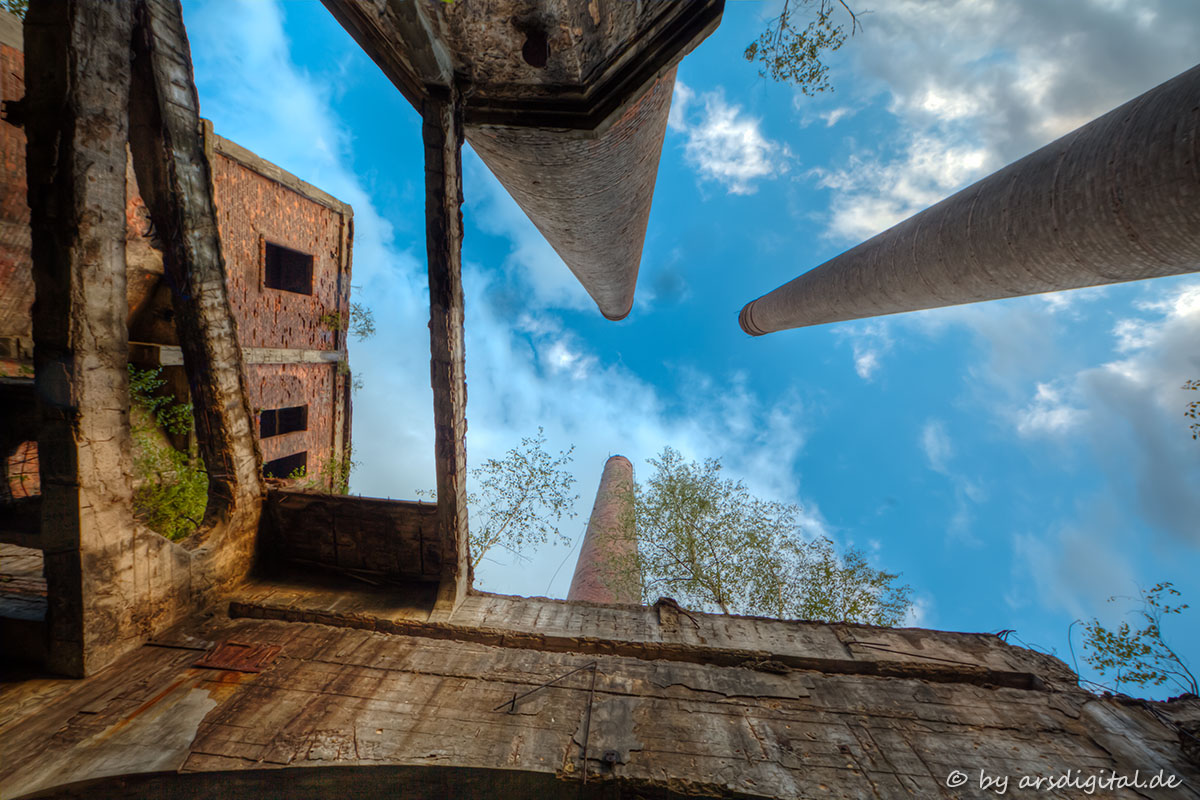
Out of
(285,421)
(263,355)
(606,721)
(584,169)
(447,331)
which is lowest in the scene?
(606,721)

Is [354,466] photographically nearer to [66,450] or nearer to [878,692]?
[66,450]

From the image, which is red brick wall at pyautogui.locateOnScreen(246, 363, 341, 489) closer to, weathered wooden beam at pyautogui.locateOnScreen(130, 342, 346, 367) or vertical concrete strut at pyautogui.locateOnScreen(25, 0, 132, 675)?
weathered wooden beam at pyautogui.locateOnScreen(130, 342, 346, 367)

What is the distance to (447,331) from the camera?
307 centimetres

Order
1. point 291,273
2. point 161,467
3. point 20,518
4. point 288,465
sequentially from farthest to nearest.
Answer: point 288,465 → point 291,273 → point 161,467 → point 20,518

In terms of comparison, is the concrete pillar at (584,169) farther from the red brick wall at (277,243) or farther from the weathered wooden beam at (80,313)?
the red brick wall at (277,243)

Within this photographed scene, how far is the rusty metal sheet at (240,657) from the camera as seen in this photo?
2895 mm

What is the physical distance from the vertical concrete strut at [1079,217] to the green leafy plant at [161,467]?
821 cm

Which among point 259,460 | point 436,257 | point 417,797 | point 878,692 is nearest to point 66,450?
point 259,460

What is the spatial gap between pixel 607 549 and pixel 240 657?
6478 millimetres

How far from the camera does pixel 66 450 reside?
2648mm

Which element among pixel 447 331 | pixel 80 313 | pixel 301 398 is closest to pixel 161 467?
pixel 301 398

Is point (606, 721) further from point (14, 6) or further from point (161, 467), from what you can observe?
point (14, 6)

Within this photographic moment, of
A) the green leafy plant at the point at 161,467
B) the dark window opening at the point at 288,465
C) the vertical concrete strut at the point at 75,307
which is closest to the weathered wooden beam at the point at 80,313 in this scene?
the vertical concrete strut at the point at 75,307

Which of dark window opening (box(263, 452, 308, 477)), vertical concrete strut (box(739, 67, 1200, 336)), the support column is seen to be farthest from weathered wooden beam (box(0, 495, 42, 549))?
vertical concrete strut (box(739, 67, 1200, 336))
